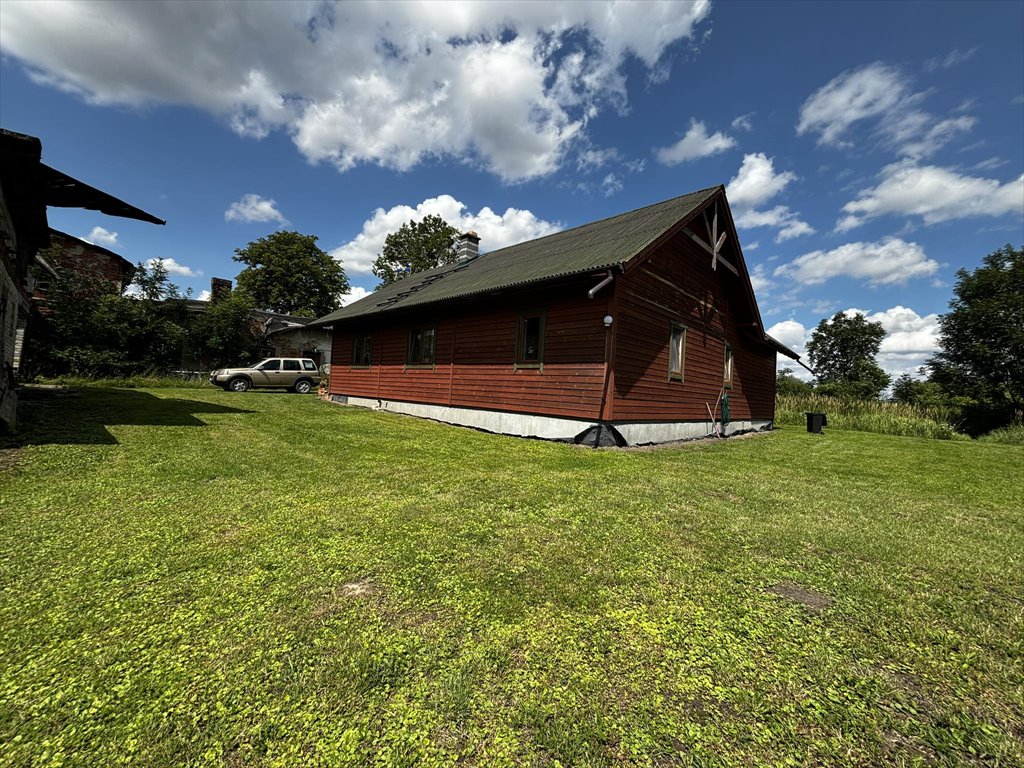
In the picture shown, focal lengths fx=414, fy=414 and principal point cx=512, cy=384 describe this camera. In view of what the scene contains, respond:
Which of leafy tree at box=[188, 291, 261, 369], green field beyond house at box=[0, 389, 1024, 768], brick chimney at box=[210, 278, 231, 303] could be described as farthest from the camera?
brick chimney at box=[210, 278, 231, 303]

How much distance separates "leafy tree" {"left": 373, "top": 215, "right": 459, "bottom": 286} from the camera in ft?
151

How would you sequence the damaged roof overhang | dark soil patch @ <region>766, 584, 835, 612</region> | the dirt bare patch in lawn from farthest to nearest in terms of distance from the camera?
the damaged roof overhang, the dirt bare patch in lawn, dark soil patch @ <region>766, 584, 835, 612</region>

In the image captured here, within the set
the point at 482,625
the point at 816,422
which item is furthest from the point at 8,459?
the point at 816,422

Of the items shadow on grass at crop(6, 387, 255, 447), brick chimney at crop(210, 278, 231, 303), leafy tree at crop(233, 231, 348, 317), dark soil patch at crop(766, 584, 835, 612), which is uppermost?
leafy tree at crop(233, 231, 348, 317)

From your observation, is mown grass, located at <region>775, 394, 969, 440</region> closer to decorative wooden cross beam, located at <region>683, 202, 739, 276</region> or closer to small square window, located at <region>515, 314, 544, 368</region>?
decorative wooden cross beam, located at <region>683, 202, 739, 276</region>

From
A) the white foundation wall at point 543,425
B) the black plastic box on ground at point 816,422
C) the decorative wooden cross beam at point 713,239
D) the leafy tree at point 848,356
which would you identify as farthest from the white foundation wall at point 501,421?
the leafy tree at point 848,356

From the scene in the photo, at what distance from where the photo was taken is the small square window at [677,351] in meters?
11.9

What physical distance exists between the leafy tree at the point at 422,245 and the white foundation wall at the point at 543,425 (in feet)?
112

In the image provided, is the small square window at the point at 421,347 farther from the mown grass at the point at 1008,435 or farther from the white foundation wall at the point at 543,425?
the mown grass at the point at 1008,435

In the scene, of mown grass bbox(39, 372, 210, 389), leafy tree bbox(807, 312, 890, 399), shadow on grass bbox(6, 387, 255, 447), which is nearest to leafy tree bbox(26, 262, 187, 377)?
mown grass bbox(39, 372, 210, 389)

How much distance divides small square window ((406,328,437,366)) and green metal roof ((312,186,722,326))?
42.1 inches

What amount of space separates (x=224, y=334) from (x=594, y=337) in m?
24.1

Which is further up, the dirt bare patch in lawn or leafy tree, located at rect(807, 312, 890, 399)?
leafy tree, located at rect(807, 312, 890, 399)

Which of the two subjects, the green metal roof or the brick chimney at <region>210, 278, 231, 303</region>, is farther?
the brick chimney at <region>210, 278, 231, 303</region>
